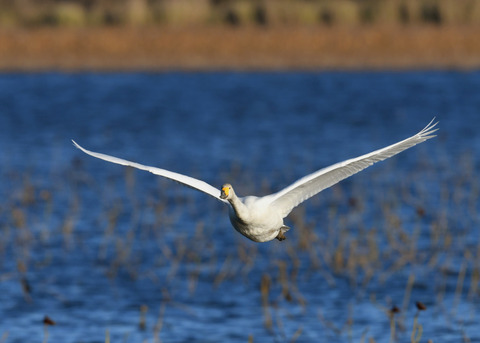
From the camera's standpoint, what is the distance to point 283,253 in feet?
53.9

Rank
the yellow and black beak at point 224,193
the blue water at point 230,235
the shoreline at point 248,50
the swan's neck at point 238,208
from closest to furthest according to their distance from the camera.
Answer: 1. the yellow and black beak at point 224,193
2. the swan's neck at point 238,208
3. the blue water at point 230,235
4. the shoreline at point 248,50

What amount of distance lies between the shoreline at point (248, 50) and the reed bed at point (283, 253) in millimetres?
17042

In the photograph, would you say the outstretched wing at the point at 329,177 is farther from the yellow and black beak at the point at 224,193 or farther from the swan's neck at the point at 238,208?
the yellow and black beak at the point at 224,193

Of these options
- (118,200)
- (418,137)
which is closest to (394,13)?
(118,200)

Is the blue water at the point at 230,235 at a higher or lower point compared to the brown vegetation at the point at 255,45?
lower

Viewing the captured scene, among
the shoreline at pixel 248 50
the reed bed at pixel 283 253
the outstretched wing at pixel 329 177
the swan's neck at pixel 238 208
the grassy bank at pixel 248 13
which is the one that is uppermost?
the grassy bank at pixel 248 13

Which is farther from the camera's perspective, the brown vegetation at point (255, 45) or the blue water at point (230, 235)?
the brown vegetation at point (255, 45)

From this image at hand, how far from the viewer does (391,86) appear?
3775 cm

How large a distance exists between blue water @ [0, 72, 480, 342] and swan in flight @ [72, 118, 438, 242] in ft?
6.51

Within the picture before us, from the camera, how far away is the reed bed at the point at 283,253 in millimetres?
13398

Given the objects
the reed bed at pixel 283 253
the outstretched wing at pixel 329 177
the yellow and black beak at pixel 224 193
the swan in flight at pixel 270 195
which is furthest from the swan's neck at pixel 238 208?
the reed bed at pixel 283 253

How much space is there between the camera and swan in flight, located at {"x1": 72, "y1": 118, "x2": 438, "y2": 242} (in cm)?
894

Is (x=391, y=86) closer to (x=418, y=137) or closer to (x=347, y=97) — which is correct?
(x=347, y=97)

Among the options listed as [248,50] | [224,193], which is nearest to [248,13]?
[248,50]
